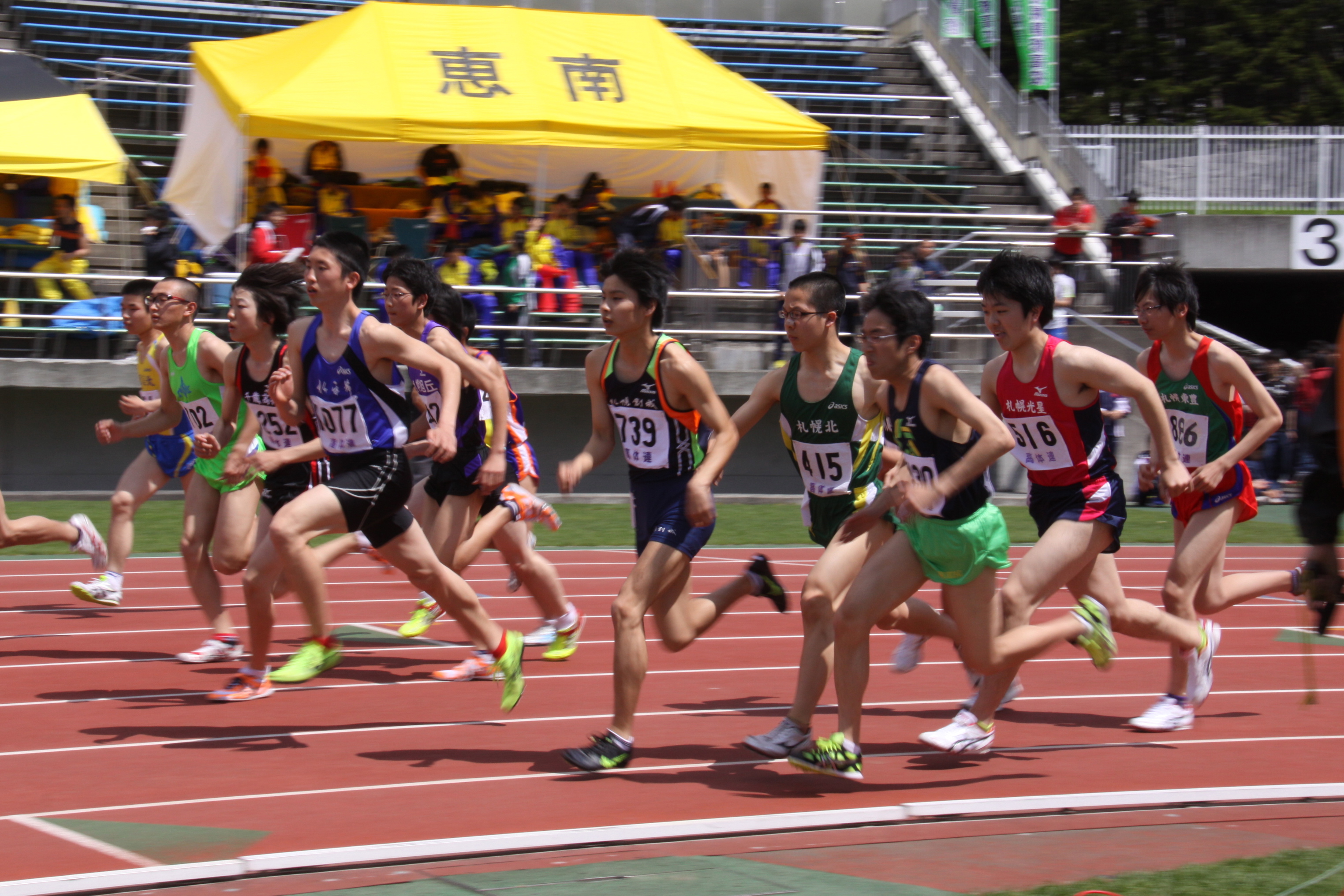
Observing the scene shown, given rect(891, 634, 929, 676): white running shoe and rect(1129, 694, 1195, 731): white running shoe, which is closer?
rect(1129, 694, 1195, 731): white running shoe

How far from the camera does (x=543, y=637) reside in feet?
28.9

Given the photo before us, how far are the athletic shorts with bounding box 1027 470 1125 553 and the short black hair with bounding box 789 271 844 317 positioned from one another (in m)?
1.19

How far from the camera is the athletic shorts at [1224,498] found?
7125mm

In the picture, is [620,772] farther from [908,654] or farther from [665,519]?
[908,654]

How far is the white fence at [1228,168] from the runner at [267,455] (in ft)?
70.6

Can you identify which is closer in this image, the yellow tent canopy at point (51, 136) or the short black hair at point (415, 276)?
the short black hair at point (415, 276)

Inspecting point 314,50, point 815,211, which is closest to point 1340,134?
point 815,211

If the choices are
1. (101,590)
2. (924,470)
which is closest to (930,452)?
(924,470)

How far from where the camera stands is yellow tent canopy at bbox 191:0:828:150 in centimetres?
1856

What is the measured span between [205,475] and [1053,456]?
4.51 meters

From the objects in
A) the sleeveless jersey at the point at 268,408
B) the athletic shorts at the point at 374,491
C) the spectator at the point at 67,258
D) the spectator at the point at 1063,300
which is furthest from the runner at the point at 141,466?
the spectator at the point at 1063,300

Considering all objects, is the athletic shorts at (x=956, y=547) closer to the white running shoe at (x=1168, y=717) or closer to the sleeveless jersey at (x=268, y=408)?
the white running shoe at (x=1168, y=717)

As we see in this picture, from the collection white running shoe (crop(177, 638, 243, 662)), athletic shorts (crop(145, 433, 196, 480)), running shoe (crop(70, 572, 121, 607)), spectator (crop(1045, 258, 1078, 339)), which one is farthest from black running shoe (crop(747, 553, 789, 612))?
spectator (crop(1045, 258, 1078, 339))

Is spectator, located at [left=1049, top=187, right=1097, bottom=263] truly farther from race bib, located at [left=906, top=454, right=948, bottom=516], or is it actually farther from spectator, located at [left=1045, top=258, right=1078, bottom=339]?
race bib, located at [left=906, top=454, right=948, bottom=516]
